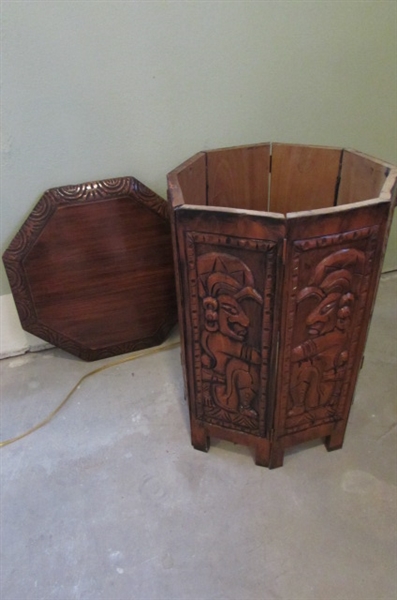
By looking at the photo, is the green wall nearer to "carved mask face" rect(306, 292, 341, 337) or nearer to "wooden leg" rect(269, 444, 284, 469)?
"carved mask face" rect(306, 292, 341, 337)

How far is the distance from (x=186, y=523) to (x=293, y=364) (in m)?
0.48


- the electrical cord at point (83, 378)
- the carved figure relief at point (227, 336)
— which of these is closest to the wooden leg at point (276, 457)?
the carved figure relief at point (227, 336)

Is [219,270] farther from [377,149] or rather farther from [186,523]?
[377,149]

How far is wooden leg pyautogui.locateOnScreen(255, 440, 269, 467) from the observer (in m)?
1.12

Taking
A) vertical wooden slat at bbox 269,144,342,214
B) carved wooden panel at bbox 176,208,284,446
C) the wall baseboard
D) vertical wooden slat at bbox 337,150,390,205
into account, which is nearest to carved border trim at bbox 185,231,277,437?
carved wooden panel at bbox 176,208,284,446

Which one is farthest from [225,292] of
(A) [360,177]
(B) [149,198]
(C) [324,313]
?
(B) [149,198]

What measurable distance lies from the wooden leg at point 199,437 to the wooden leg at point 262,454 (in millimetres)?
145

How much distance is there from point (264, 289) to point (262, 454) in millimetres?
518

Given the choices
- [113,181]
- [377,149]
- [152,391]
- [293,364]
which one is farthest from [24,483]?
[377,149]

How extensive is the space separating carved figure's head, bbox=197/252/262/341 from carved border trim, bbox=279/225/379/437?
0.08 m

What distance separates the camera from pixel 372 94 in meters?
1.48

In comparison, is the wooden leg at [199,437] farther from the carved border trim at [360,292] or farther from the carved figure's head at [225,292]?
the carved figure's head at [225,292]

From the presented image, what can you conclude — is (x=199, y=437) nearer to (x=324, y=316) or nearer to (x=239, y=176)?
(x=324, y=316)

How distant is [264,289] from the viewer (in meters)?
0.86
